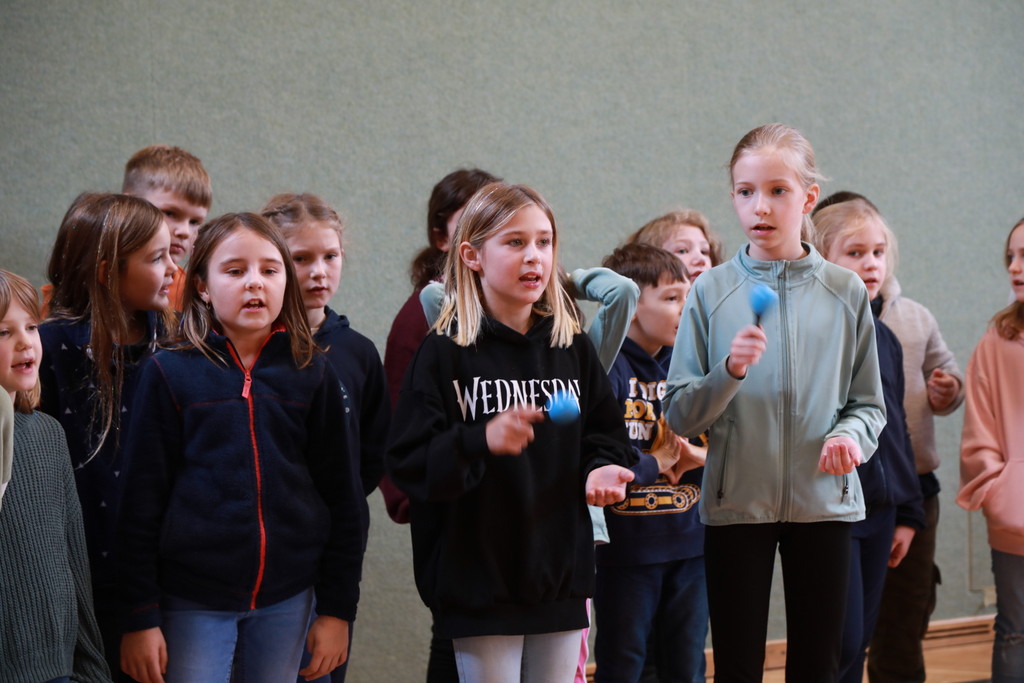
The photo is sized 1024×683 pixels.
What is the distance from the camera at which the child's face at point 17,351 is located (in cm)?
179

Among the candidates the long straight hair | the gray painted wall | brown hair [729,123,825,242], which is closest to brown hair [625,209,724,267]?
the gray painted wall

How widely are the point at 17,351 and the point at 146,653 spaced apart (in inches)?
23.2

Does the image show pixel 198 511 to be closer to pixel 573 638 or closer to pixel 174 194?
pixel 573 638

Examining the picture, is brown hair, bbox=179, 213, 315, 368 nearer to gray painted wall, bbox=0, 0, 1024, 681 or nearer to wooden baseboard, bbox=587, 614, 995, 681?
gray painted wall, bbox=0, 0, 1024, 681

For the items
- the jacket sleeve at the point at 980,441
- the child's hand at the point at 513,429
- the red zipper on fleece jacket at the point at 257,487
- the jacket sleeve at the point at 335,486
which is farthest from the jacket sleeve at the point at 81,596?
the jacket sleeve at the point at 980,441

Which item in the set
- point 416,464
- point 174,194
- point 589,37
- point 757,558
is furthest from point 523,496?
point 589,37

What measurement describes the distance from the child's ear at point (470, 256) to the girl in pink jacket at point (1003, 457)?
1628mm

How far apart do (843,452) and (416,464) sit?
821 mm

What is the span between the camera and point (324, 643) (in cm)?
195

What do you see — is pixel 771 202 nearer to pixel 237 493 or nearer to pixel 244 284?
pixel 244 284

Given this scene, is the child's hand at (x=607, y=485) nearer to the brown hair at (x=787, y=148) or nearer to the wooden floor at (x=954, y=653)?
the brown hair at (x=787, y=148)

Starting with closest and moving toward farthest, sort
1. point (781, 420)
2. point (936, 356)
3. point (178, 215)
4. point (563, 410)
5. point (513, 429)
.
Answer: point (513, 429) < point (563, 410) < point (781, 420) < point (178, 215) < point (936, 356)

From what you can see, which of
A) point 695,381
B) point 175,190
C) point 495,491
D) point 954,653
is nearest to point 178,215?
point 175,190

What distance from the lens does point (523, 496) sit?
177 centimetres
